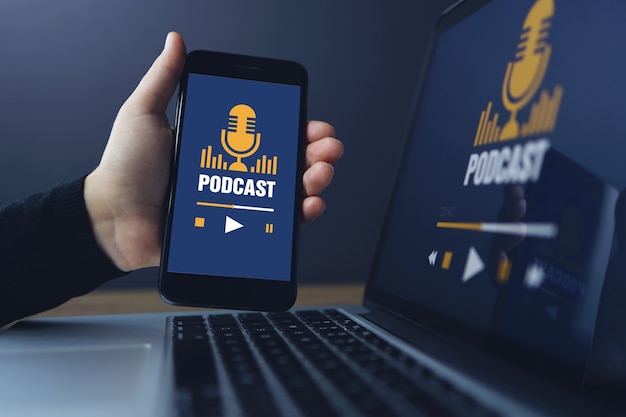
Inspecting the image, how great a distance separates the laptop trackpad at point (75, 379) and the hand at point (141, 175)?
192mm

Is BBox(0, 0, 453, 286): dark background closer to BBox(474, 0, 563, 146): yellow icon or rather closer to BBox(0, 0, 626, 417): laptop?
BBox(0, 0, 626, 417): laptop

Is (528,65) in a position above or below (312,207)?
above

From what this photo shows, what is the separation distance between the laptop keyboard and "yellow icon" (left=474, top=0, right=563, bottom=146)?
8.2 inches

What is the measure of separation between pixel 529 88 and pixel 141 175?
1.35 feet

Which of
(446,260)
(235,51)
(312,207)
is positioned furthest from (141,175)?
(235,51)

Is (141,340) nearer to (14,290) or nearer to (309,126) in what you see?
(14,290)

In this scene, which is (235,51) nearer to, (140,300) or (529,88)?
(140,300)

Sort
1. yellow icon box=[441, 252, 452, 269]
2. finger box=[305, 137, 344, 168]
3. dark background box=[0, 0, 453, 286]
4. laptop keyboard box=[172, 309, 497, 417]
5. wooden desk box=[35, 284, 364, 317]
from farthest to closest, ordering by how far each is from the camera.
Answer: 1. dark background box=[0, 0, 453, 286]
2. wooden desk box=[35, 284, 364, 317]
3. finger box=[305, 137, 344, 168]
4. yellow icon box=[441, 252, 452, 269]
5. laptop keyboard box=[172, 309, 497, 417]

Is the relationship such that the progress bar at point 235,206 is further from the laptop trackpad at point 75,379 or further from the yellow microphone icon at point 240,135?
the laptop trackpad at point 75,379

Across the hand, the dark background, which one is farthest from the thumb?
the dark background

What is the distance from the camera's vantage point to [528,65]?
1.54 feet

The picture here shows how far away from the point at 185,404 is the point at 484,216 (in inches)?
12.1

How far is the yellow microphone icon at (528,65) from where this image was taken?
1.49 feet

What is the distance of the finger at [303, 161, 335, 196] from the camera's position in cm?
62
